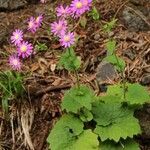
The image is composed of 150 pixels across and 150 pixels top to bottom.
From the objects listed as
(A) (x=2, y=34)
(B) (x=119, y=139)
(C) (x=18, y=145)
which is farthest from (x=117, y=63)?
(A) (x=2, y=34)

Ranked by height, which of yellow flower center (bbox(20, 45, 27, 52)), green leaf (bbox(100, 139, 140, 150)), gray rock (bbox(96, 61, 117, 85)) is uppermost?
yellow flower center (bbox(20, 45, 27, 52))

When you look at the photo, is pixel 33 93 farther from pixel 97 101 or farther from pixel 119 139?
pixel 119 139

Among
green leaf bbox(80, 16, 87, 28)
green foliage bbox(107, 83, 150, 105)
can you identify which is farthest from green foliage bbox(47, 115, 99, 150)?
green leaf bbox(80, 16, 87, 28)

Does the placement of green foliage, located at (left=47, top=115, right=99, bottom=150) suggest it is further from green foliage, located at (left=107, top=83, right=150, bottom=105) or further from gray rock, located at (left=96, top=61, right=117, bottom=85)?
gray rock, located at (left=96, top=61, right=117, bottom=85)

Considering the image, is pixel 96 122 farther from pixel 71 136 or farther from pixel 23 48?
pixel 23 48

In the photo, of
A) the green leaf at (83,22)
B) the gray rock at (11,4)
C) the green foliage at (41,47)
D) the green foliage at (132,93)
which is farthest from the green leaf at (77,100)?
the gray rock at (11,4)

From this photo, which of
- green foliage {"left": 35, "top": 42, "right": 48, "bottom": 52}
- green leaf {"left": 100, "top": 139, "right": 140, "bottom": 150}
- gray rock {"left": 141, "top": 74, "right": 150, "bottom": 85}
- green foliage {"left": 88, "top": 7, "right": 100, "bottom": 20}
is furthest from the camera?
green foliage {"left": 88, "top": 7, "right": 100, "bottom": 20}

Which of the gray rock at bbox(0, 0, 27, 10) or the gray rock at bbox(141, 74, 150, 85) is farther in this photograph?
the gray rock at bbox(0, 0, 27, 10)

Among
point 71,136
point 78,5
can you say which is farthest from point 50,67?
point 78,5
